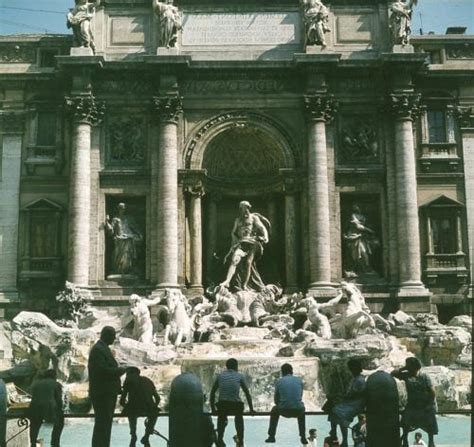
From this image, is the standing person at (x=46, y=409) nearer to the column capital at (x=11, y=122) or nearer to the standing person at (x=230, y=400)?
the standing person at (x=230, y=400)

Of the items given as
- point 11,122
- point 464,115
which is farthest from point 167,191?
point 464,115

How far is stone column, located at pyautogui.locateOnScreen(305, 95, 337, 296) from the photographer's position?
2786cm

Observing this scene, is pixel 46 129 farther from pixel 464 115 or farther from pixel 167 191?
pixel 464 115

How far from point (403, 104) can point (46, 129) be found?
573 inches

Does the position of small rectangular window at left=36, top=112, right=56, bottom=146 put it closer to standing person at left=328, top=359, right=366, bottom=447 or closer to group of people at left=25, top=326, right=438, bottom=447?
group of people at left=25, top=326, right=438, bottom=447

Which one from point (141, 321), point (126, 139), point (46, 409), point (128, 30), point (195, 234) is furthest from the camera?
point (128, 30)

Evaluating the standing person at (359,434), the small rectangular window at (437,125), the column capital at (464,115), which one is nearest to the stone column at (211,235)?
the small rectangular window at (437,125)

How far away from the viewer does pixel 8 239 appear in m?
29.2

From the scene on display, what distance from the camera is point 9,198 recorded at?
29.4 metres

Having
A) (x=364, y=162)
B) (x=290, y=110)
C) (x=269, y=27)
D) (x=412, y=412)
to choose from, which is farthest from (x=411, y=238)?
(x=412, y=412)

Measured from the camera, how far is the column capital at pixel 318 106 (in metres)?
28.9

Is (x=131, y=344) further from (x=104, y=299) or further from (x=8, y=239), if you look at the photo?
(x=8, y=239)

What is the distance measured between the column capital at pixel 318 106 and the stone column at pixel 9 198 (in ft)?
38.6

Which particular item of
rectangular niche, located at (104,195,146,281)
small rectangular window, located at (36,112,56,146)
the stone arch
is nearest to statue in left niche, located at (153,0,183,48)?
the stone arch
